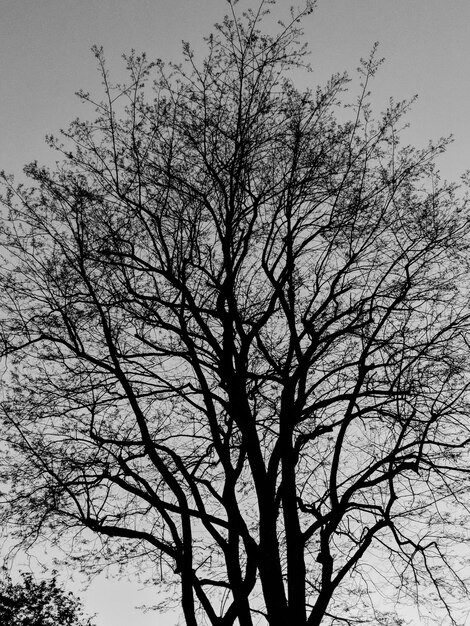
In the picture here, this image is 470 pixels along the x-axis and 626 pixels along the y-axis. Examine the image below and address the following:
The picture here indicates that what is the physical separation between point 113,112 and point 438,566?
8767mm

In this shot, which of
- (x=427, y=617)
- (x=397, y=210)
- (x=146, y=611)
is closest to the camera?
(x=427, y=617)

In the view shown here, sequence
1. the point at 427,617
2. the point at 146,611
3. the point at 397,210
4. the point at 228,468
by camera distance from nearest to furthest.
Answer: the point at 427,617 < the point at 228,468 < the point at 397,210 < the point at 146,611

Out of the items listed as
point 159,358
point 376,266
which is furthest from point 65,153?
point 376,266

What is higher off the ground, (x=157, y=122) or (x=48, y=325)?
(x=157, y=122)

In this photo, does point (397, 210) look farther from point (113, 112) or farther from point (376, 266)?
point (113, 112)

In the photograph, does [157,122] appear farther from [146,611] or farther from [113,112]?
[146,611]

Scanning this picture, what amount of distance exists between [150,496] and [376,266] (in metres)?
5.27

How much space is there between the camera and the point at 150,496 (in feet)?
28.8

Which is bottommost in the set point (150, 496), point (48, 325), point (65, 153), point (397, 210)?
point (150, 496)

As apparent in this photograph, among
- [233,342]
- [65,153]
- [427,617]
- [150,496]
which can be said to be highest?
[65,153]

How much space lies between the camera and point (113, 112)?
10141mm

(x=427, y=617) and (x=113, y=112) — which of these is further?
(x=113, y=112)

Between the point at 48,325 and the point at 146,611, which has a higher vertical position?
the point at 48,325

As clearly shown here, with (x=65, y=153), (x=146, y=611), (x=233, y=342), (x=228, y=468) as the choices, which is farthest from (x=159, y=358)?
(x=146, y=611)
